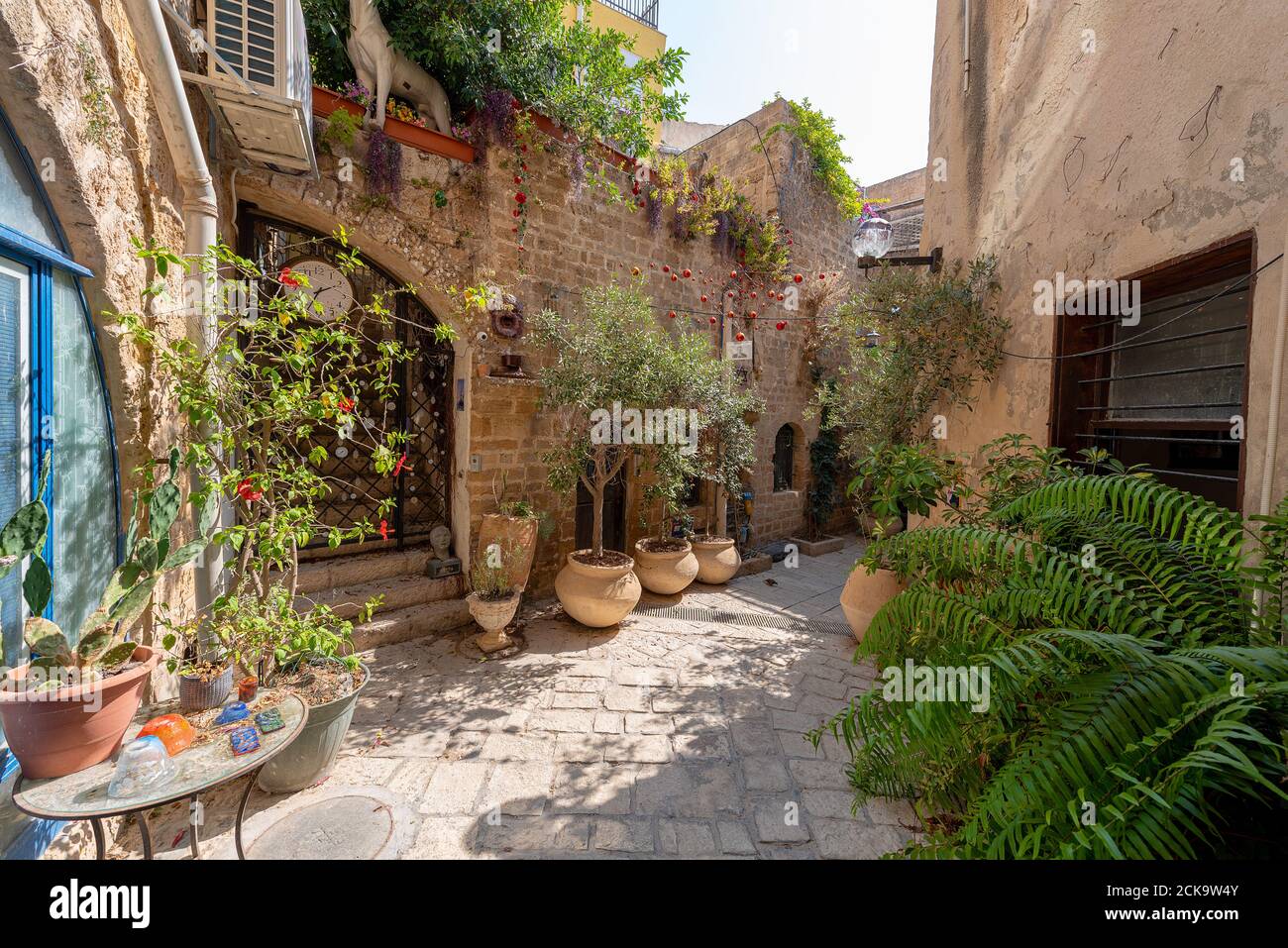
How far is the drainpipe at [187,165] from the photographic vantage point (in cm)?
265

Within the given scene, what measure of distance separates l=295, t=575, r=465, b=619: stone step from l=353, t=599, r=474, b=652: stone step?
2.9 inches

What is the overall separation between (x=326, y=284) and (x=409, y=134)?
1579mm

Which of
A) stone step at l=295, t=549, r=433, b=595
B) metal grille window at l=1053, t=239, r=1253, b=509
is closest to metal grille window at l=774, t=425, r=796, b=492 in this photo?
metal grille window at l=1053, t=239, r=1253, b=509

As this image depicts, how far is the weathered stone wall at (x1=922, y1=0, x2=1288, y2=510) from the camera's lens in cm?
216

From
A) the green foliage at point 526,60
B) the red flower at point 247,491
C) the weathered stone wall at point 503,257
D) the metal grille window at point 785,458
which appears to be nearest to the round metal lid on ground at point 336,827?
the red flower at point 247,491

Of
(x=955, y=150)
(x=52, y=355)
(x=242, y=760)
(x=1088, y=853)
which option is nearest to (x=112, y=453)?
(x=52, y=355)

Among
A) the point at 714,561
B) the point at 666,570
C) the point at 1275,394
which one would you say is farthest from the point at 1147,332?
the point at 714,561

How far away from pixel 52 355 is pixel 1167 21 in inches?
215

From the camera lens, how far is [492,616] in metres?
4.52

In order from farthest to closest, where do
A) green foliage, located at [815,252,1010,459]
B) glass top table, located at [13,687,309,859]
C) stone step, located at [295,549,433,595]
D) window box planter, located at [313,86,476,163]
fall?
1. stone step, located at [295,549,433,595]
2. window box planter, located at [313,86,476,163]
3. green foliage, located at [815,252,1010,459]
4. glass top table, located at [13,687,309,859]

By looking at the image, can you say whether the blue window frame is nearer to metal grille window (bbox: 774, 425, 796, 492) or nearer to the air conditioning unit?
the air conditioning unit

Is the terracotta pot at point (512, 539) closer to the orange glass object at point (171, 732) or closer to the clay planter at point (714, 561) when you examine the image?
the clay planter at point (714, 561)

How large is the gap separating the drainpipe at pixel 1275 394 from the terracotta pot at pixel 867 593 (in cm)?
267

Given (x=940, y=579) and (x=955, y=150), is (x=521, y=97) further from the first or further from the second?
(x=940, y=579)
